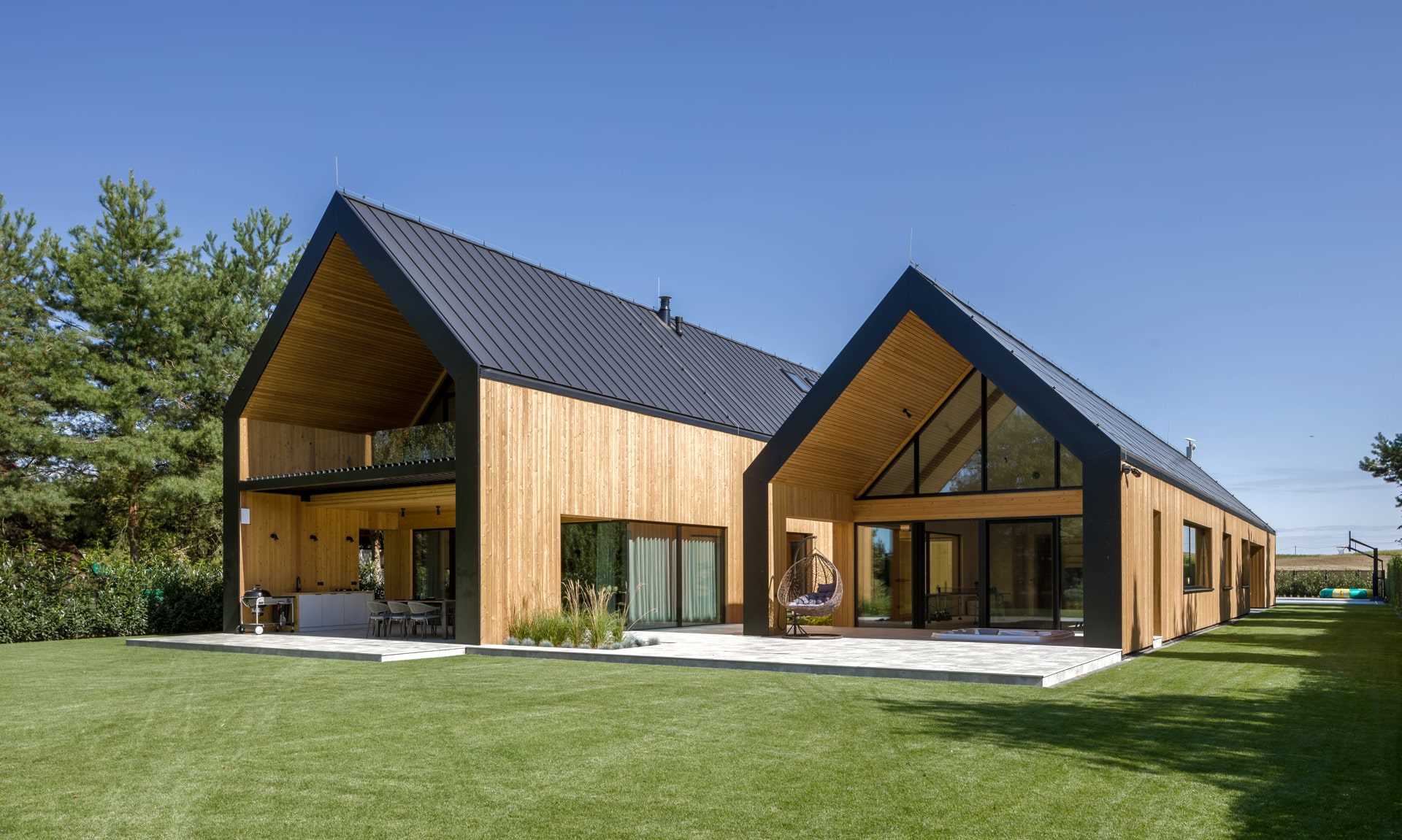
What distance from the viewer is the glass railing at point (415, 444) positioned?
16.9 m

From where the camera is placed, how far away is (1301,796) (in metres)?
5.66

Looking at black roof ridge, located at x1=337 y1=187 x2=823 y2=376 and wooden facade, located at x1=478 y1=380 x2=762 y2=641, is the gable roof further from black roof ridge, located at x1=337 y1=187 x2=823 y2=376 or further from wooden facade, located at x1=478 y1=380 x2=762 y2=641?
black roof ridge, located at x1=337 y1=187 x2=823 y2=376

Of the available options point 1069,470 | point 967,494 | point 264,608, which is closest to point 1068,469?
point 1069,470

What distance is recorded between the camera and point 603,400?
1753cm

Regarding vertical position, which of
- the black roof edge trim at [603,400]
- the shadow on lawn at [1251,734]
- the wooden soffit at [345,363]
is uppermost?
the wooden soffit at [345,363]

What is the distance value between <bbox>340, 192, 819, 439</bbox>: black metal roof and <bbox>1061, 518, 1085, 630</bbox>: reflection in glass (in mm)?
7020

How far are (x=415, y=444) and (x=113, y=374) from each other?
12.6 metres

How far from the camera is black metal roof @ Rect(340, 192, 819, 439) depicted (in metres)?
16.3

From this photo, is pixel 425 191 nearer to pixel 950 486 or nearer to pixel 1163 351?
pixel 950 486

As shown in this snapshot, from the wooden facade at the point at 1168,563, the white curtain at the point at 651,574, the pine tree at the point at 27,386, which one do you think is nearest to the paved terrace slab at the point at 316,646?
the white curtain at the point at 651,574

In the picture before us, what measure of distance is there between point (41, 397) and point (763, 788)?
26.4 m

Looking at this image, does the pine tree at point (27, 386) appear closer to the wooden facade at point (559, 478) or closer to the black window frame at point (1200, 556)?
the wooden facade at point (559, 478)

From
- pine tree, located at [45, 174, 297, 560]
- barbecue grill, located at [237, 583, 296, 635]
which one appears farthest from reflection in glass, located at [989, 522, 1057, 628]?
pine tree, located at [45, 174, 297, 560]

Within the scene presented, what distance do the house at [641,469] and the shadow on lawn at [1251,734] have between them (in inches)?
140
